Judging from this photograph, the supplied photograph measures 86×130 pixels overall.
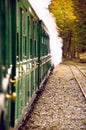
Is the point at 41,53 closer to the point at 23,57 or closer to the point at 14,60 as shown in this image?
the point at 23,57

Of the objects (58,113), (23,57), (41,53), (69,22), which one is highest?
(69,22)

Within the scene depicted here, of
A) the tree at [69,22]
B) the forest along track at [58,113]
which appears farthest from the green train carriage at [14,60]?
the tree at [69,22]

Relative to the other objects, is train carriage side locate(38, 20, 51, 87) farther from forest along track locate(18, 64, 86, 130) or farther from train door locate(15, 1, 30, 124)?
train door locate(15, 1, 30, 124)

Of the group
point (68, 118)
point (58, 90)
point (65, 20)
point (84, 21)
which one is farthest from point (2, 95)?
point (65, 20)

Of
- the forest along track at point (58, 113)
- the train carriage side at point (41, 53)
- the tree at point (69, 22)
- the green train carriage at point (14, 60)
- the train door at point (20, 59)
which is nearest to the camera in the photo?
the green train carriage at point (14, 60)

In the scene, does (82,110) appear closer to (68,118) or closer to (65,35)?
(68,118)

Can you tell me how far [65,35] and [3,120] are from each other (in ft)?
176

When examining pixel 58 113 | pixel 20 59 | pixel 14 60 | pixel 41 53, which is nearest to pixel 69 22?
pixel 41 53

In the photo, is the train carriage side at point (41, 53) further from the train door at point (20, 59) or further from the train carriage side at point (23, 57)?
the train door at point (20, 59)

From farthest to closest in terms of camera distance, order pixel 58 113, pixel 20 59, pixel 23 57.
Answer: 1. pixel 58 113
2. pixel 23 57
3. pixel 20 59

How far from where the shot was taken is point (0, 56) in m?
2.36

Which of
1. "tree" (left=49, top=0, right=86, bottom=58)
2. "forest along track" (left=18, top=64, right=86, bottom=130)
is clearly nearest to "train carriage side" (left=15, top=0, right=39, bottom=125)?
"forest along track" (left=18, top=64, right=86, bottom=130)

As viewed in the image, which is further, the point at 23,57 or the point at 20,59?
the point at 23,57

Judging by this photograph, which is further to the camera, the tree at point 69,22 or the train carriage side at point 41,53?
the tree at point 69,22
